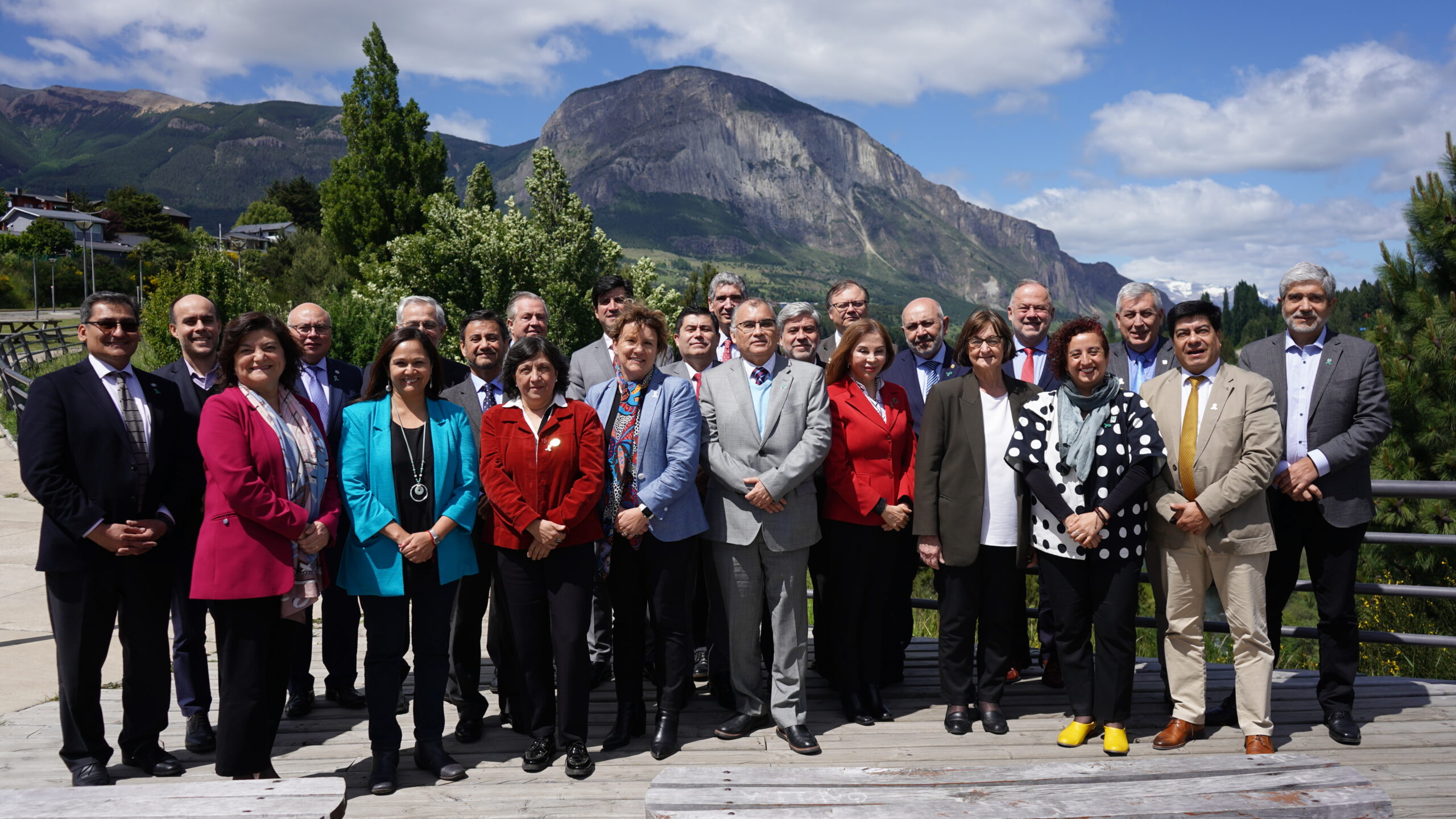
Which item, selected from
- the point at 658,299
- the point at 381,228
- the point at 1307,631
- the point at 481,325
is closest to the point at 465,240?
the point at 658,299

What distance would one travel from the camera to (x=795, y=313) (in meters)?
5.16

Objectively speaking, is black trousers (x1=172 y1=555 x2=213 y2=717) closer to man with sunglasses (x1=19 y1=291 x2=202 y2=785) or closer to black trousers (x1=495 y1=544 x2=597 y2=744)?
man with sunglasses (x1=19 y1=291 x2=202 y2=785)

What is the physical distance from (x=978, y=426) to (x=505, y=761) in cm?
289

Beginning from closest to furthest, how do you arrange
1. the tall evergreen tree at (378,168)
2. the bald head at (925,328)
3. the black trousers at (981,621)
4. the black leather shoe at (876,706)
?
the black trousers at (981,621) < the black leather shoe at (876,706) < the bald head at (925,328) < the tall evergreen tree at (378,168)

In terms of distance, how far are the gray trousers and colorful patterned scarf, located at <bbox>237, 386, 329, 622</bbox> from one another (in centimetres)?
191

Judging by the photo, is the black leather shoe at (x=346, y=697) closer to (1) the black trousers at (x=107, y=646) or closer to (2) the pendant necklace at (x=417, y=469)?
(1) the black trousers at (x=107, y=646)

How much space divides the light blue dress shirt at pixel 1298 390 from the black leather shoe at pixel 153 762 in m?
5.54

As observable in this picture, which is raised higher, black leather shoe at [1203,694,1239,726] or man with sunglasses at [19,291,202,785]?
man with sunglasses at [19,291,202,785]

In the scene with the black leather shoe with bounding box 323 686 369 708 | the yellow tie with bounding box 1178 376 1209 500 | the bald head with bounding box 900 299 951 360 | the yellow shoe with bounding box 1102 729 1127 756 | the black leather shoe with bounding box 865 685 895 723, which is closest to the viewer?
the yellow shoe with bounding box 1102 729 1127 756

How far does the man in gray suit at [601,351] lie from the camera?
541 cm

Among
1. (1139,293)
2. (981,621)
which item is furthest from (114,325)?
(1139,293)

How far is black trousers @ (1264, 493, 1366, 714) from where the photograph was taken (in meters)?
4.54

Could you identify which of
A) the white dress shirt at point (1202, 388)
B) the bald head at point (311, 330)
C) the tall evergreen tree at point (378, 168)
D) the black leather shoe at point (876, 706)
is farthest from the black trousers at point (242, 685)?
the tall evergreen tree at point (378, 168)

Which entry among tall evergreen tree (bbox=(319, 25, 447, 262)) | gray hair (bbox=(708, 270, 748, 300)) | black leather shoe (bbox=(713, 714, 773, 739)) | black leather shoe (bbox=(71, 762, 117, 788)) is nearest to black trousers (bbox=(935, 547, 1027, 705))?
black leather shoe (bbox=(713, 714, 773, 739))
